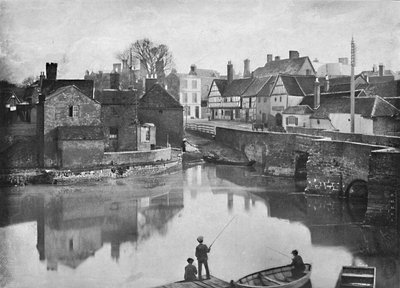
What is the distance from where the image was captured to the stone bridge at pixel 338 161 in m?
8.98

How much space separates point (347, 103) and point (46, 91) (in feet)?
33.1

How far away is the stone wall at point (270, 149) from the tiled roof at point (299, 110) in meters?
2.73

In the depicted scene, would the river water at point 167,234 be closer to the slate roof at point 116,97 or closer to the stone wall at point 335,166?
the stone wall at point 335,166

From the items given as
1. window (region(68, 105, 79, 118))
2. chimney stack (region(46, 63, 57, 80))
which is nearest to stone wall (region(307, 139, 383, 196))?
chimney stack (region(46, 63, 57, 80))

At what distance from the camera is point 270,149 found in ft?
55.4

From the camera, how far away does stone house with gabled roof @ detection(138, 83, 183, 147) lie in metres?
20.4

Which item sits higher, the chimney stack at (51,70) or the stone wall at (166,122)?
the chimney stack at (51,70)

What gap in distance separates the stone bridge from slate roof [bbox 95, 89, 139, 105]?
15.2 ft

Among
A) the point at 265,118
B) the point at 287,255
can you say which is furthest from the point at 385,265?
the point at 265,118

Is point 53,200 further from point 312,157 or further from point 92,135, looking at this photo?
point 312,157

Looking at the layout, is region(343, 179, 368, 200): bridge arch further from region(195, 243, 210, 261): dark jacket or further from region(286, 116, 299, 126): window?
region(286, 116, 299, 126): window

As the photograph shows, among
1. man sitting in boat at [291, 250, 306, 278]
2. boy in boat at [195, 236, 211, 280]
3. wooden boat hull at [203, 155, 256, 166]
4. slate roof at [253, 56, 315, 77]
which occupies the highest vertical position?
slate roof at [253, 56, 315, 77]

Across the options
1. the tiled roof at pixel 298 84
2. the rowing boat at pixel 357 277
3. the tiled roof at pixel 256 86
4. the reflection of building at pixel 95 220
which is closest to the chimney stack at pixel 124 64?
the reflection of building at pixel 95 220

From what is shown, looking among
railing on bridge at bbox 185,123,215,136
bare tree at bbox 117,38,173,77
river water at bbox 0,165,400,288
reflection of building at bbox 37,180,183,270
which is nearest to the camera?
river water at bbox 0,165,400,288
